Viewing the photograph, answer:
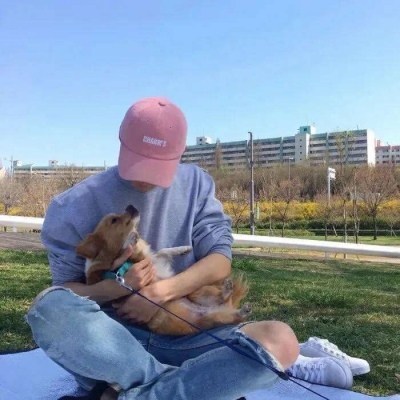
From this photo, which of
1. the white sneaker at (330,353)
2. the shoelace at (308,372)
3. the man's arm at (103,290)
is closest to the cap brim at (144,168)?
the man's arm at (103,290)

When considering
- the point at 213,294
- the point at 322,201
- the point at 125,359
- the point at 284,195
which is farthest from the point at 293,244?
the point at 322,201

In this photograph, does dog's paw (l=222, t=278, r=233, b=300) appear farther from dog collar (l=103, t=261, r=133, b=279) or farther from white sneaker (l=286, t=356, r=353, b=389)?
white sneaker (l=286, t=356, r=353, b=389)

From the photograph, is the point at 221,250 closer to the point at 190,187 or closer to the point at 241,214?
the point at 190,187

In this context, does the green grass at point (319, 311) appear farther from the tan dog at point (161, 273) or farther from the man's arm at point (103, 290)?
the man's arm at point (103, 290)

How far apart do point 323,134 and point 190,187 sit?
4333 cm

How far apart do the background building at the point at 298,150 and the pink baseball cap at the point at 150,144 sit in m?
25.4

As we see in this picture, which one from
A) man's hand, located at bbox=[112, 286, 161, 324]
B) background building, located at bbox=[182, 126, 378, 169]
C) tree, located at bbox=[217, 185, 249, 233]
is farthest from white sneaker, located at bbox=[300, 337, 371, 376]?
background building, located at bbox=[182, 126, 378, 169]

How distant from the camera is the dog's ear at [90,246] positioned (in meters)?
1.94

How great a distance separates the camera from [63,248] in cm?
203

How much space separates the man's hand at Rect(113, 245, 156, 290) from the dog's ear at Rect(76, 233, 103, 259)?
0.30 feet

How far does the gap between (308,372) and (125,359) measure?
113 cm

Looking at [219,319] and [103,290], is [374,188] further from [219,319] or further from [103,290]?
[103,290]

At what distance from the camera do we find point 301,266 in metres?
9.78

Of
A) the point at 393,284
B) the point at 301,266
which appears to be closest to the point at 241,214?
the point at 301,266
